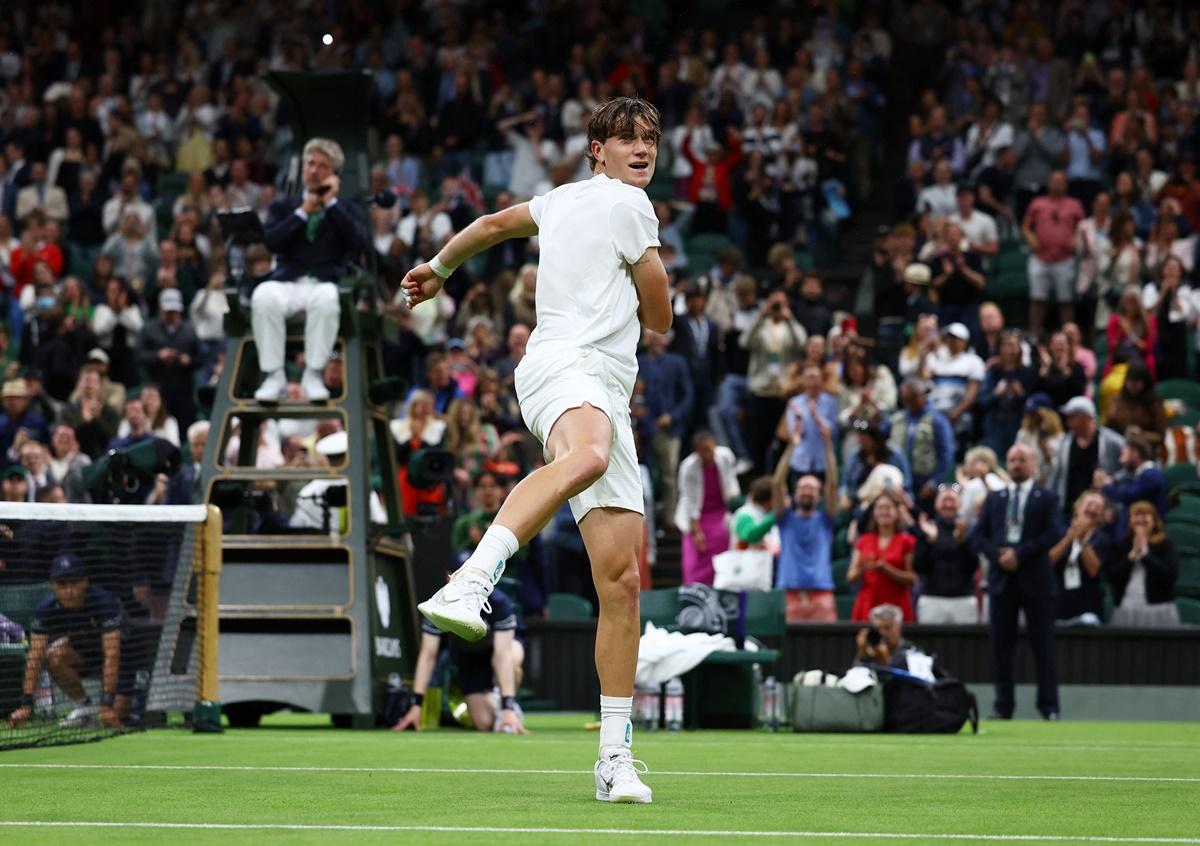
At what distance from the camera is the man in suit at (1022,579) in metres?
16.6

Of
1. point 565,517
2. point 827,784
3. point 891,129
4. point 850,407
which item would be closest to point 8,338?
point 565,517

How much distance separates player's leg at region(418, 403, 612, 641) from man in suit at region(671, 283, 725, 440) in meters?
14.8

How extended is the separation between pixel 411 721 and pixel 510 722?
0.81m

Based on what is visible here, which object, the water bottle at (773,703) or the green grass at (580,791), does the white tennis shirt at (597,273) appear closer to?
the green grass at (580,791)

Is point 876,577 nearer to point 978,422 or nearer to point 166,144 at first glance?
point 978,422

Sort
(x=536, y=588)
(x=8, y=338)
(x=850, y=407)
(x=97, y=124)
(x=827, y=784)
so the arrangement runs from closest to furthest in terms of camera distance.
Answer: (x=827, y=784) < (x=536, y=588) < (x=850, y=407) < (x=8, y=338) < (x=97, y=124)

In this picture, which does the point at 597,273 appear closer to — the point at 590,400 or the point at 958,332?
the point at 590,400

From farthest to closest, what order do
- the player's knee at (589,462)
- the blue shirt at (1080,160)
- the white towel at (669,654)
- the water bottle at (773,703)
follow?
the blue shirt at (1080,160), the water bottle at (773,703), the white towel at (669,654), the player's knee at (589,462)

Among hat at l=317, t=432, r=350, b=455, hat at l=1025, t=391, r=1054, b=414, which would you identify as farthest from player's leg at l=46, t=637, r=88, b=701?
hat at l=1025, t=391, r=1054, b=414

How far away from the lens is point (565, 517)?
62.3 feet

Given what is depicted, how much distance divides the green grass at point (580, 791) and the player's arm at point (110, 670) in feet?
1.47

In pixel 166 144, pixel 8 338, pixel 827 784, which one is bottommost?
pixel 827 784

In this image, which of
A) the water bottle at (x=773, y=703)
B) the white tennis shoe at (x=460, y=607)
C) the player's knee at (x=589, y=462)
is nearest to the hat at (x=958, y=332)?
the water bottle at (x=773, y=703)

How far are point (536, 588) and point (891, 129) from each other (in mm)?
11289
